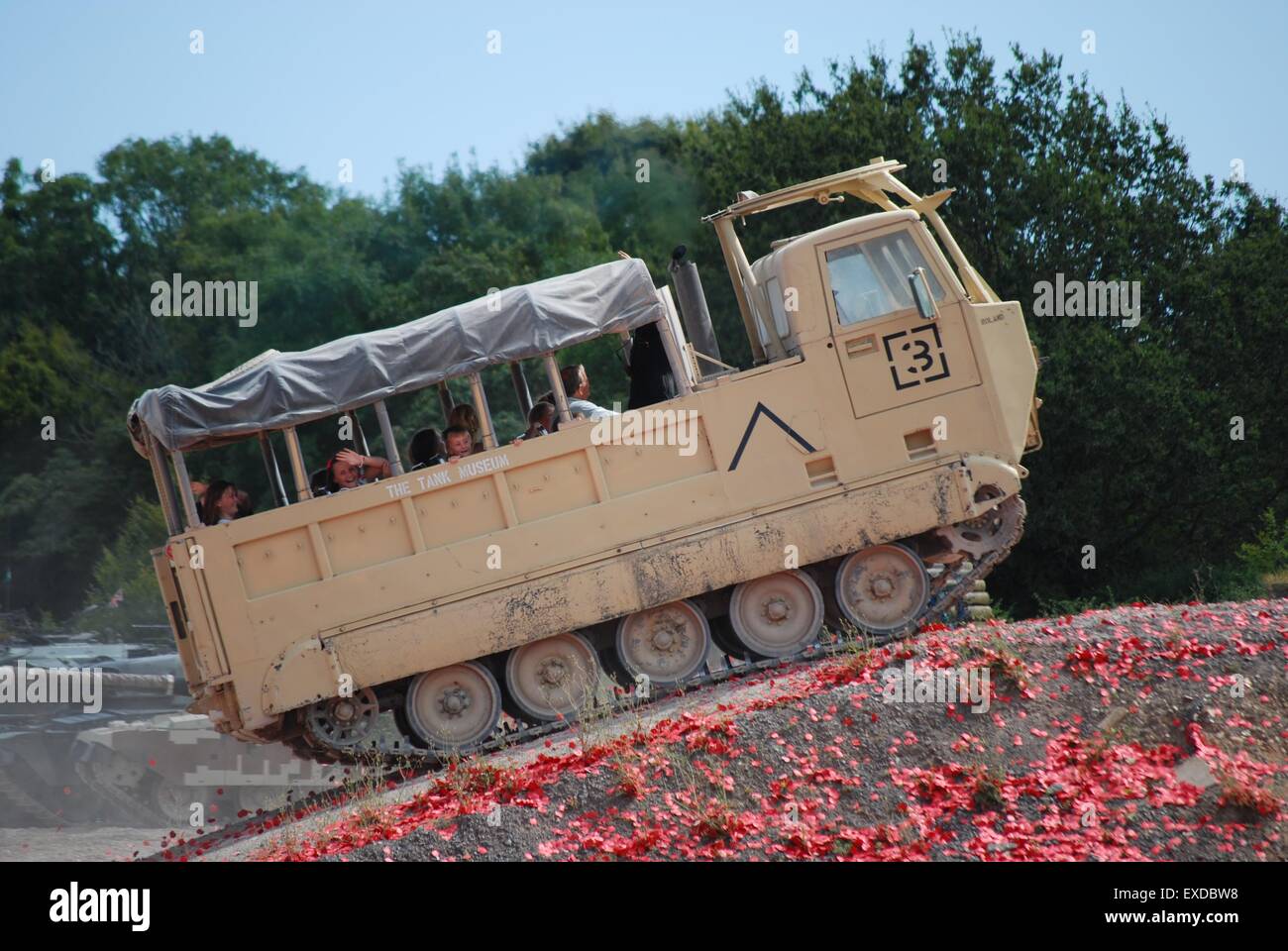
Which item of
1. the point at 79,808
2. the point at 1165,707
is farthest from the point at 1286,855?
the point at 79,808

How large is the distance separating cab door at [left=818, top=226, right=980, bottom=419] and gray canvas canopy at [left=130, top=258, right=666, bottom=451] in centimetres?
176

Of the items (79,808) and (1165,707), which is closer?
(1165,707)

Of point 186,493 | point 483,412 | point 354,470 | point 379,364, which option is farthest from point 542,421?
point 186,493

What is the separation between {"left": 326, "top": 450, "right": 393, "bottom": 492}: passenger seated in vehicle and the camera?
11.6 m

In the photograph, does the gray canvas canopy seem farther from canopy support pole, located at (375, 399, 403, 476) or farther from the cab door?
the cab door

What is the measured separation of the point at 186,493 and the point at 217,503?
349 mm

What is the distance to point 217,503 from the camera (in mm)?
11625

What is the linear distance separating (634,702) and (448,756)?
159cm

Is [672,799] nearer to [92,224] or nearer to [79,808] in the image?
[79,808]

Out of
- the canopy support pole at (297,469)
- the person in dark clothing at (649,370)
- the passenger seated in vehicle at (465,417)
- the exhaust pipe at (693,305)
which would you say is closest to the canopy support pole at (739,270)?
the exhaust pipe at (693,305)

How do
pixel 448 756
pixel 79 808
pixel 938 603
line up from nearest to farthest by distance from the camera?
pixel 448 756 < pixel 938 603 < pixel 79 808

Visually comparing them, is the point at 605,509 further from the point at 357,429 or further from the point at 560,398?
the point at 357,429

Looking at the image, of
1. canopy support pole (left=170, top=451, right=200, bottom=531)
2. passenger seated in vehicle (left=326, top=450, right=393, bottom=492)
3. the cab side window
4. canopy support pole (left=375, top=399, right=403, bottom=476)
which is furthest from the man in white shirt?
canopy support pole (left=170, top=451, right=200, bottom=531)

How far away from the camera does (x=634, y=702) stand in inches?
449
